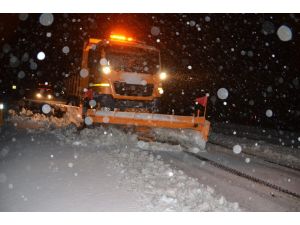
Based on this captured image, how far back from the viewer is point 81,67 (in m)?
12.5

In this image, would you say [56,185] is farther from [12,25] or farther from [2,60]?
[2,60]

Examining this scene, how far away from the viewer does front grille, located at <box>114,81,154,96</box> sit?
10839mm

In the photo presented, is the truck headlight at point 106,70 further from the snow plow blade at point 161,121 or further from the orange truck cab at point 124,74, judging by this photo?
the snow plow blade at point 161,121

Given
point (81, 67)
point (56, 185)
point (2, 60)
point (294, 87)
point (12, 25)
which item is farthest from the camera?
point (2, 60)

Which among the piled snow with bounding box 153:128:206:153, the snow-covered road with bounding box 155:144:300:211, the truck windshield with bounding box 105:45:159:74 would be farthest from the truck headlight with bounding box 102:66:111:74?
the snow-covered road with bounding box 155:144:300:211

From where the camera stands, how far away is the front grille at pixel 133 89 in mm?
10839

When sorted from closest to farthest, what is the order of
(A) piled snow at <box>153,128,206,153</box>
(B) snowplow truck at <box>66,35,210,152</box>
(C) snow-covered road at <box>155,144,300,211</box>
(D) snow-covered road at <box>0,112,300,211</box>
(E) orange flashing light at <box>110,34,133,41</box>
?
(D) snow-covered road at <box>0,112,300,211</box> < (C) snow-covered road at <box>155,144,300,211</box> < (A) piled snow at <box>153,128,206,153</box> < (B) snowplow truck at <box>66,35,210,152</box> < (E) orange flashing light at <box>110,34,133,41</box>

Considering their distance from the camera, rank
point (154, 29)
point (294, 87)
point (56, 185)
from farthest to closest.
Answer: point (154, 29)
point (294, 87)
point (56, 185)

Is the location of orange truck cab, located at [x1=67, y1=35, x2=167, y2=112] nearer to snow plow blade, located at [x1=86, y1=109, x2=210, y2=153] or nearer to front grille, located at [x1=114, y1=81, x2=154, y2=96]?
front grille, located at [x1=114, y1=81, x2=154, y2=96]

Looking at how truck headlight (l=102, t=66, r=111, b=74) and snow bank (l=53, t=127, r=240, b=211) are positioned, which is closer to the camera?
snow bank (l=53, t=127, r=240, b=211)

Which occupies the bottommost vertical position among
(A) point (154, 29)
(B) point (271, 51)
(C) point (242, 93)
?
(C) point (242, 93)
